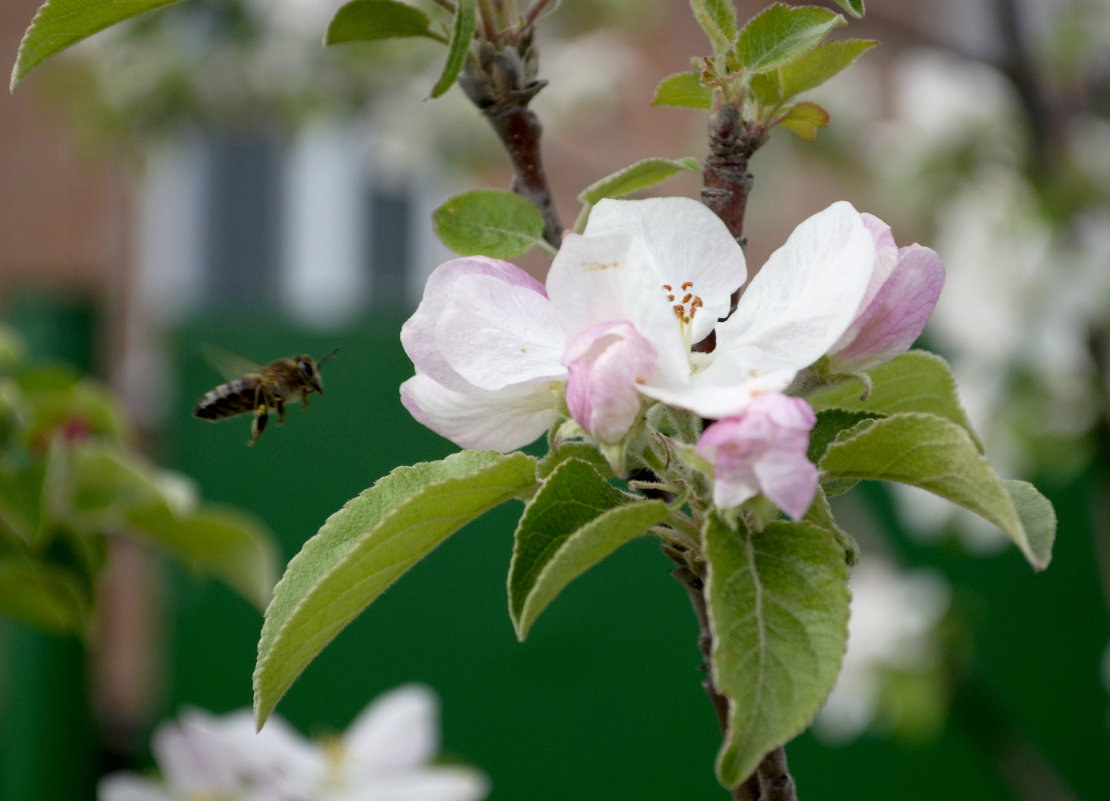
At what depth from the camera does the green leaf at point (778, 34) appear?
1.41 ft

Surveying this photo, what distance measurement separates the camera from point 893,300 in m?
0.41

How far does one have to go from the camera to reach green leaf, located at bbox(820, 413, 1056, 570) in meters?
0.35

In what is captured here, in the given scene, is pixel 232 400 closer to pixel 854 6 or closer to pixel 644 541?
pixel 854 6

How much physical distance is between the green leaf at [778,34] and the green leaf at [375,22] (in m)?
0.16

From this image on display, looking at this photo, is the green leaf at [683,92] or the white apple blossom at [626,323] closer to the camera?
the white apple blossom at [626,323]

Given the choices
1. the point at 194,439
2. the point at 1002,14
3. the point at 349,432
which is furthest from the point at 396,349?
the point at 1002,14

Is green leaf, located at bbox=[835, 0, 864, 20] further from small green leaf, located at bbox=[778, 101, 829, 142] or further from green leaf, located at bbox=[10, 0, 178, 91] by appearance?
green leaf, located at bbox=[10, 0, 178, 91]

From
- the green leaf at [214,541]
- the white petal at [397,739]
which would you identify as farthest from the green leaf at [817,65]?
the white petal at [397,739]

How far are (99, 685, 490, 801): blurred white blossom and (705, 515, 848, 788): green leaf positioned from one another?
1.78 ft

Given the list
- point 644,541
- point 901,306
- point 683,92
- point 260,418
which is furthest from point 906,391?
point 644,541

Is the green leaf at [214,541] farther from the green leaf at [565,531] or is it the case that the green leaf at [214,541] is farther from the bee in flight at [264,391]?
the green leaf at [565,531]

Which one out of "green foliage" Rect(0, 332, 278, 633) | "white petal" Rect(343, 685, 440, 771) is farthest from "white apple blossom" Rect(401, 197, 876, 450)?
"white petal" Rect(343, 685, 440, 771)

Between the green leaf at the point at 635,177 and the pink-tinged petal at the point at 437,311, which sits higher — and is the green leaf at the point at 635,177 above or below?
above

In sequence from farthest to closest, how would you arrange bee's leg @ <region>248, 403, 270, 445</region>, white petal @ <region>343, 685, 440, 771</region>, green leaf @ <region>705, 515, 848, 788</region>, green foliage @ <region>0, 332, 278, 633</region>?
white petal @ <region>343, 685, 440, 771</region> < green foliage @ <region>0, 332, 278, 633</region> < bee's leg @ <region>248, 403, 270, 445</region> < green leaf @ <region>705, 515, 848, 788</region>
